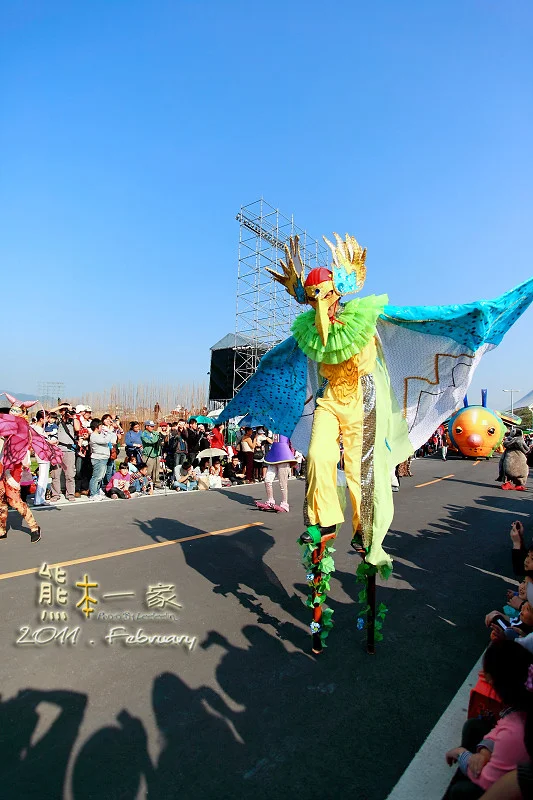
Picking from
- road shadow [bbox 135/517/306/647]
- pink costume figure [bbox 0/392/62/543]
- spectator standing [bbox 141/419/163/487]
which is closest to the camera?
road shadow [bbox 135/517/306/647]

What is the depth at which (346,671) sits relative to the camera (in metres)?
2.94

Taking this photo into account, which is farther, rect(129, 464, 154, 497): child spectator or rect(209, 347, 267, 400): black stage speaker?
rect(209, 347, 267, 400): black stage speaker

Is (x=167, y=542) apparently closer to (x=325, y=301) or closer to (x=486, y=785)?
(x=325, y=301)

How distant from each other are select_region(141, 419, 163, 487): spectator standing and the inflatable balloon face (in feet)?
51.8

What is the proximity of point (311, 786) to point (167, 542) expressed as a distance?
4297mm

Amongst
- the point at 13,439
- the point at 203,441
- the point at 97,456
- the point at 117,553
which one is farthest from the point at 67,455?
the point at 117,553

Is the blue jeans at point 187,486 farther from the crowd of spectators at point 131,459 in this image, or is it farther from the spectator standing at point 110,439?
the spectator standing at point 110,439

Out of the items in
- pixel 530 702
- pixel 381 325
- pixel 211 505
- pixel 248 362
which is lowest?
pixel 211 505


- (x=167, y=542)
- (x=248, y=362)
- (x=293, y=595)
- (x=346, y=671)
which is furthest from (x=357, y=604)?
(x=248, y=362)

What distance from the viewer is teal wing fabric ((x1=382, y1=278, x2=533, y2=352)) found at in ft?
11.3

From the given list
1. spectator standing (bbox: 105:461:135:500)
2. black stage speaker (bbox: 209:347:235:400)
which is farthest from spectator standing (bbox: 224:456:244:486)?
black stage speaker (bbox: 209:347:235:400)

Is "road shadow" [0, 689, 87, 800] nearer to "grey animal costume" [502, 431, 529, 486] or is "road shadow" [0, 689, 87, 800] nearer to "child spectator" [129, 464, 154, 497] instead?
"child spectator" [129, 464, 154, 497]

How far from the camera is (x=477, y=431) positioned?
22250mm

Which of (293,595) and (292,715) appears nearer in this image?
(292,715)
